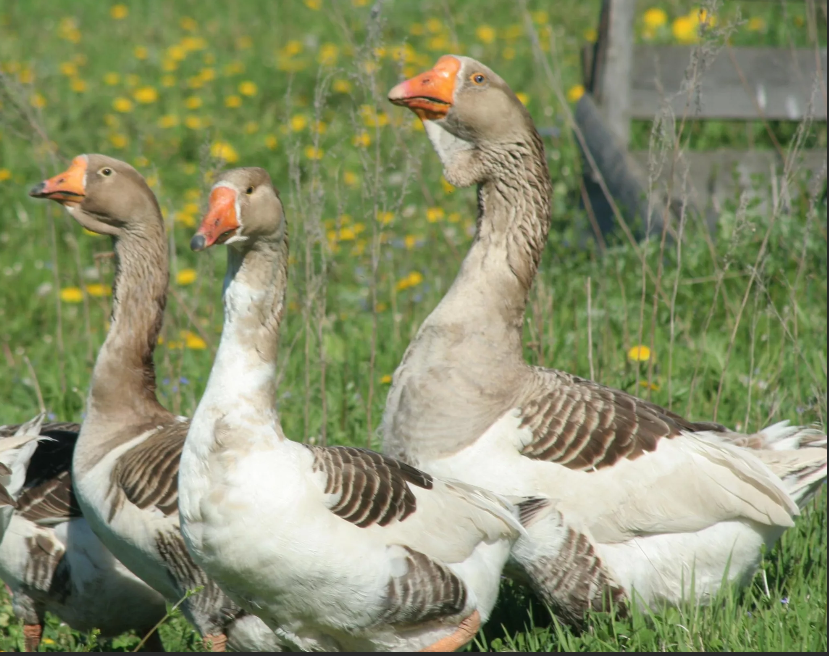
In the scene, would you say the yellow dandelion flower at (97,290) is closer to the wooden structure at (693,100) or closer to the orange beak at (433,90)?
the wooden structure at (693,100)

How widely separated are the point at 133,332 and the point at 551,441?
1734 millimetres

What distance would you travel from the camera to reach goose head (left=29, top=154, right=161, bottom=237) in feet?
13.6

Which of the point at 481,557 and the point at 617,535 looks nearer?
the point at 481,557

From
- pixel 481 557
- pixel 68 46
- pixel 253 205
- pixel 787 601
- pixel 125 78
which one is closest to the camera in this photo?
pixel 253 205

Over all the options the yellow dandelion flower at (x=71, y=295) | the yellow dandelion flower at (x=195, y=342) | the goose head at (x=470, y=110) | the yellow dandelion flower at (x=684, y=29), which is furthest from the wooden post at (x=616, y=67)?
the yellow dandelion flower at (x=71, y=295)

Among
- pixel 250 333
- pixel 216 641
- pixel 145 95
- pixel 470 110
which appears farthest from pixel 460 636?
pixel 145 95

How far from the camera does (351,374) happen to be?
5742 millimetres

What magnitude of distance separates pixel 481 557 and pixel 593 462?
0.59 m

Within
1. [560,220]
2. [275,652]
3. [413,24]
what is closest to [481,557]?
[275,652]

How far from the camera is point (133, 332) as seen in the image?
4.21m

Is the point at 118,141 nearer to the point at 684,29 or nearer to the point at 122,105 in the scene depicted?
the point at 122,105

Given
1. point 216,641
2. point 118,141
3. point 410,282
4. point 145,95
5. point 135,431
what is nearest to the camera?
point 216,641

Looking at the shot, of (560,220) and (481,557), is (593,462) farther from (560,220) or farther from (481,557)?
(560,220)

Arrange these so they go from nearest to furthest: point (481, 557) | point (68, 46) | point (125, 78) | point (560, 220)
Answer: point (481, 557) < point (560, 220) < point (125, 78) < point (68, 46)
